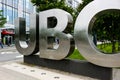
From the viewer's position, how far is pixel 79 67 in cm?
940

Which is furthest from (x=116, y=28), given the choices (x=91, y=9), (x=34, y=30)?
(x=91, y=9)

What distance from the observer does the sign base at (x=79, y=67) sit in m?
8.54

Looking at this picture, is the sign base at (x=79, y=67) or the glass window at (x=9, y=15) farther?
the glass window at (x=9, y=15)

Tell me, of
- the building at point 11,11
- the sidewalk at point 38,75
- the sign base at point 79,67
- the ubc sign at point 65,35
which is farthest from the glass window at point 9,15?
the sidewalk at point 38,75

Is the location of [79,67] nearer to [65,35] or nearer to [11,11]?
[65,35]

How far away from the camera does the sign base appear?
28.0 feet

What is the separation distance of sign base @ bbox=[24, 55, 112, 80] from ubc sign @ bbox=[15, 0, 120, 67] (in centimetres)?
26

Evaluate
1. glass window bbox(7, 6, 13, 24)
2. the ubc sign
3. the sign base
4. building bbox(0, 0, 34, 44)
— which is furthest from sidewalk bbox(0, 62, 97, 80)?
glass window bbox(7, 6, 13, 24)

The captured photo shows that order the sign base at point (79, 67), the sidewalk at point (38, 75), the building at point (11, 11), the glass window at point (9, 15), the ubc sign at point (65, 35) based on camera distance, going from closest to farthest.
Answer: the ubc sign at point (65, 35)
the sign base at point (79, 67)
the sidewalk at point (38, 75)
the building at point (11, 11)
the glass window at point (9, 15)

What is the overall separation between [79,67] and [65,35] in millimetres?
1538

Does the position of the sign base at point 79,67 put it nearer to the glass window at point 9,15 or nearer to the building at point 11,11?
the building at point 11,11

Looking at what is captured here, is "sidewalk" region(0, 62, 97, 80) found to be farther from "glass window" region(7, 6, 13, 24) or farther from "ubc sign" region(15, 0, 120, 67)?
"glass window" region(7, 6, 13, 24)

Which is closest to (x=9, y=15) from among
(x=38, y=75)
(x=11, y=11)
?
(x=11, y=11)

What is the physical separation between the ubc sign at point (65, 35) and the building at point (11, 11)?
24878 millimetres
